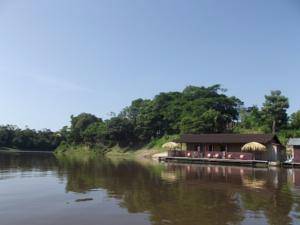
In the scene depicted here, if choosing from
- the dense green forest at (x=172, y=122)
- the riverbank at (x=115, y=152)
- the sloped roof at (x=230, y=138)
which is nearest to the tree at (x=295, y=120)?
the dense green forest at (x=172, y=122)

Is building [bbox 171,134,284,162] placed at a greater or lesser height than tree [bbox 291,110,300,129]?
lesser

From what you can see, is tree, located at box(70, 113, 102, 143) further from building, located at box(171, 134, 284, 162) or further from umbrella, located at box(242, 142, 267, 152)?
umbrella, located at box(242, 142, 267, 152)

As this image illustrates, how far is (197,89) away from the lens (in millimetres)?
74938

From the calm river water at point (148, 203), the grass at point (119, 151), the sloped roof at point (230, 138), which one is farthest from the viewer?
the grass at point (119, 151)

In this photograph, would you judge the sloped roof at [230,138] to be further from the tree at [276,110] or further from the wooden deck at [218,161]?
the tree at [276,110]

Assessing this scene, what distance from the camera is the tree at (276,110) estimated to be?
5366 cm

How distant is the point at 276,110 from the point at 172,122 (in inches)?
830

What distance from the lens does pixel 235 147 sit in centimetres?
4444

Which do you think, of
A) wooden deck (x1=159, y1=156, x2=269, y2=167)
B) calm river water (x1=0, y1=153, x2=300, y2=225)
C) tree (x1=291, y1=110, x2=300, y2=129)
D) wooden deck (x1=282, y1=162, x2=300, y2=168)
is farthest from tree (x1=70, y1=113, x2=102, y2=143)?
calm river water (x1=0, y1=153, x2=300, y2=225)

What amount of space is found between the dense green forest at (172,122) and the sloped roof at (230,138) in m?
7.04

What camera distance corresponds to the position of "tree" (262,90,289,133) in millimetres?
53656

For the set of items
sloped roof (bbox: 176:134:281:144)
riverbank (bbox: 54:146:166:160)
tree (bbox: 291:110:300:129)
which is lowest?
riverbank (bbox: 54:146:166:160)

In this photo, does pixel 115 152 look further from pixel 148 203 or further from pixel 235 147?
pixel 148 203

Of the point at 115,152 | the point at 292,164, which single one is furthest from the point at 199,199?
the point at 115,152
